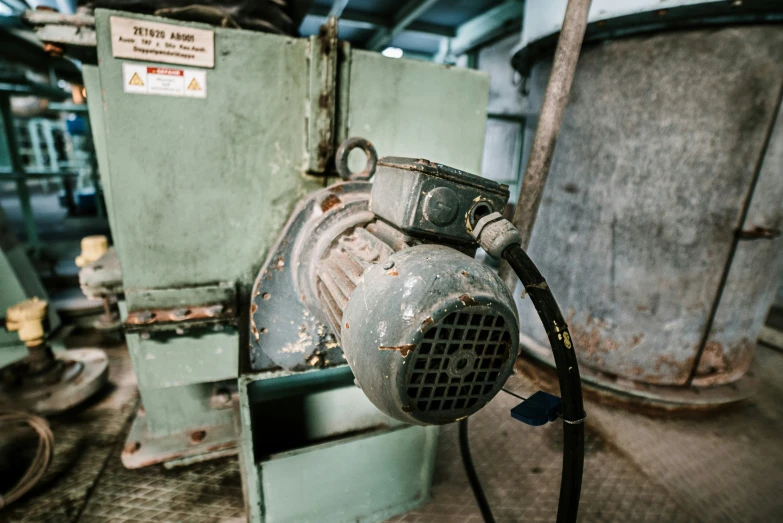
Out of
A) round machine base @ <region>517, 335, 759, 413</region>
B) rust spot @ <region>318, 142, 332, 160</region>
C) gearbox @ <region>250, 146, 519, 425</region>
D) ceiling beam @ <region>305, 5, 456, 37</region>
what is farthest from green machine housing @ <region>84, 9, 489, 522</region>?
ceiling beam @ <region>305, 5, 456, 37</region>

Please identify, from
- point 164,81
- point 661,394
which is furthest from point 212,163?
point 661,394

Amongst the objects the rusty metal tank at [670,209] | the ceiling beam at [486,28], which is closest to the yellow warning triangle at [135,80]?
the rusty metal tank at [670,209]

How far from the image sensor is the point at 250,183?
1.05m

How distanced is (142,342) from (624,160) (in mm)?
2033

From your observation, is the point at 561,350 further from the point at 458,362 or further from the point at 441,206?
the point at 441,206

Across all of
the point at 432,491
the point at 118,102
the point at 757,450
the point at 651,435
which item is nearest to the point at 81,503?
the point at 432,491

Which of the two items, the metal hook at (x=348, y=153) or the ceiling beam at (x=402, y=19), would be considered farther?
the ceiling beam at (x=402, y=19)

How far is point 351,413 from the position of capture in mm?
1367

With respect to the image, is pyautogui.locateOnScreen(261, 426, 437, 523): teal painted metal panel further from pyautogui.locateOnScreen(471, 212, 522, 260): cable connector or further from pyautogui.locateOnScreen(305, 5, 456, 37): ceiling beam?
pyautogui.locateOnScreen(305, 5, 456, 37): ceiling beam

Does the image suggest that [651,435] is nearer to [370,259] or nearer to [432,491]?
[432,491]

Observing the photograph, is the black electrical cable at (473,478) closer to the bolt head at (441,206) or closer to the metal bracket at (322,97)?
the bolt head at (441,206)

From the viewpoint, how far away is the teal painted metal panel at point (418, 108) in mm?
1109

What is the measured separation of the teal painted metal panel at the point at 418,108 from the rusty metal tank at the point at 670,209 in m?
0.92

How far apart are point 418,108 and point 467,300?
2.69ft
